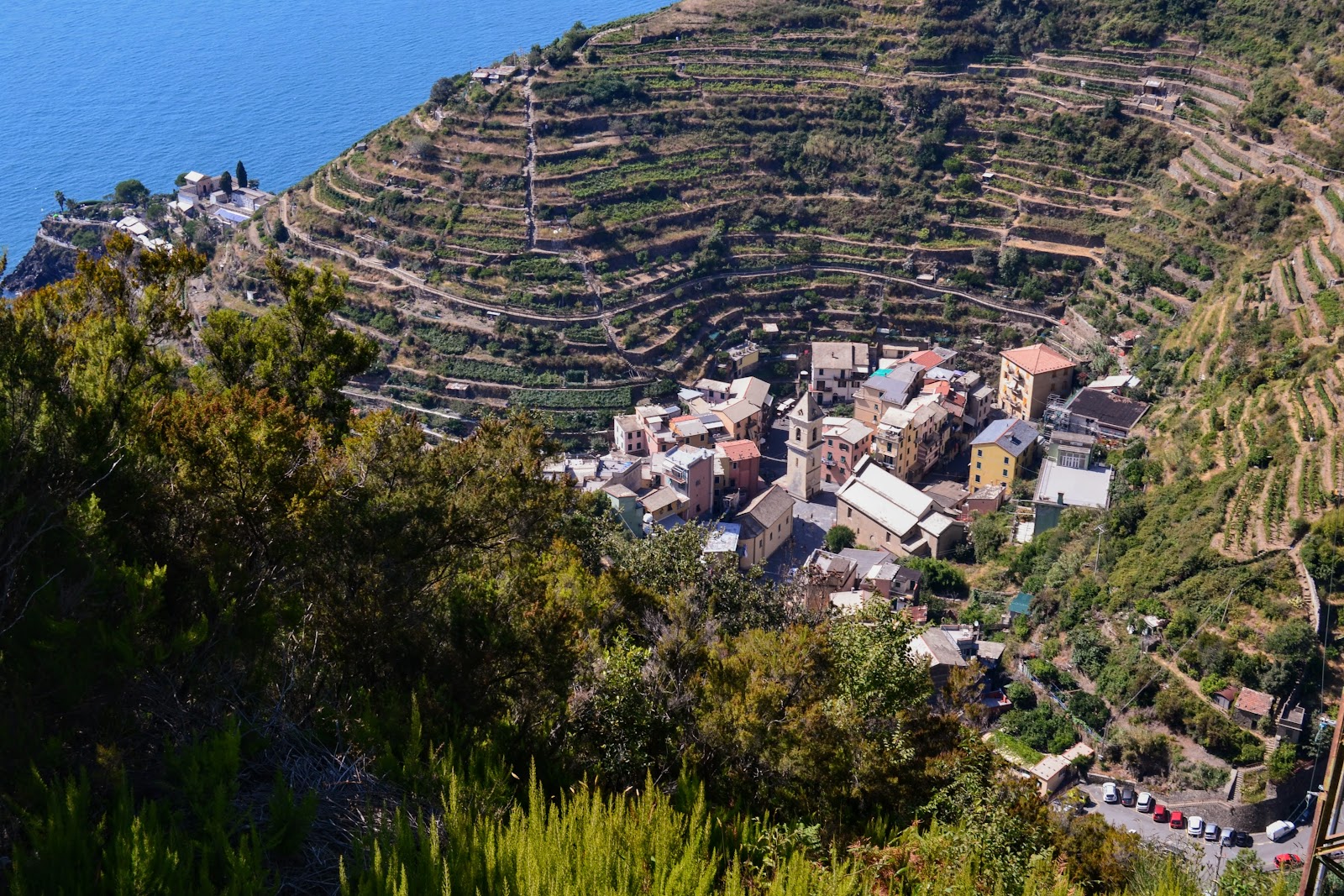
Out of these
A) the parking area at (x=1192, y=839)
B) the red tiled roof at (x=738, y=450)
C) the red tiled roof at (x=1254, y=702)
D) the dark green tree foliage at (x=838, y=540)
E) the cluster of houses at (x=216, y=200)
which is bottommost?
the parking area at (x=1192, y=839)

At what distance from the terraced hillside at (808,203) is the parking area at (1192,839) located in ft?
45.4

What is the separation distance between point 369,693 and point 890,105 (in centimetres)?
3921

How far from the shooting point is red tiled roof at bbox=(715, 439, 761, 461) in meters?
30.8

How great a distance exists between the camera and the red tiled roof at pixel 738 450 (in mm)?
30781

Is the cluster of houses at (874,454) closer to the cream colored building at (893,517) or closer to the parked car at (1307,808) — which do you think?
the cream colored building at (893,517)

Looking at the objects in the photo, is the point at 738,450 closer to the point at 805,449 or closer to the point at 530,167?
the point at 805,449

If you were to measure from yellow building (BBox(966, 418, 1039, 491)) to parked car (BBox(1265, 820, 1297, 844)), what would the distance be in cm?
1319

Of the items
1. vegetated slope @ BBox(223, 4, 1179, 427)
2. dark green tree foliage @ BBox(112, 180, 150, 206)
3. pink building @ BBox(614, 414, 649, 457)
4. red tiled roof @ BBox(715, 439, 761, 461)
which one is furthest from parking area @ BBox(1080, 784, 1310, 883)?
dark green tree foliage @ BBox(112, 180, 150, 206)

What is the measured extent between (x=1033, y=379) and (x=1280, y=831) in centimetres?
1681

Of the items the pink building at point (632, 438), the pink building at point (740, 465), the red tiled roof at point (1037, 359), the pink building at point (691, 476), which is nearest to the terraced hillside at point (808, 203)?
the red tiled roof at point (1037, 359)

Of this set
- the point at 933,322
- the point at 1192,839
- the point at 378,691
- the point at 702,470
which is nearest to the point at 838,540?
the point at 702,470

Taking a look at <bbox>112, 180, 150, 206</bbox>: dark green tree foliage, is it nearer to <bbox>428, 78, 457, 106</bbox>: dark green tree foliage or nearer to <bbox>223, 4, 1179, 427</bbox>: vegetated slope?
<bbox>223, 4, 1179, 427</bbox>: vegetated slope

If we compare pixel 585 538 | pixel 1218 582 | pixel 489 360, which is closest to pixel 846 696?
pixel 585 538

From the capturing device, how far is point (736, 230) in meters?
39.4
